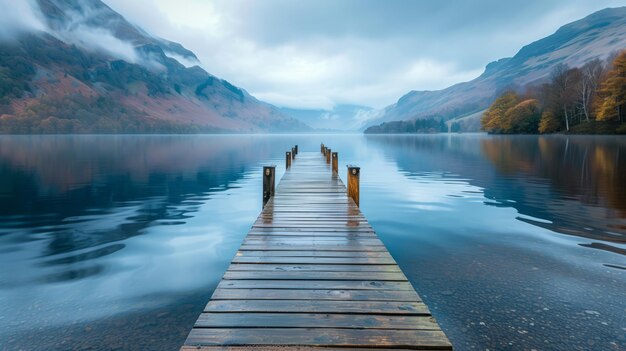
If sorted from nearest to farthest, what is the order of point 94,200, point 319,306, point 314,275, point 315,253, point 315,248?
point 319,306
point 314,275
point 315,253
point 315,248
point 94,200

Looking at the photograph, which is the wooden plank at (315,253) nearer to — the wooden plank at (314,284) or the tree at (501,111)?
the wooden plank at (314,284)

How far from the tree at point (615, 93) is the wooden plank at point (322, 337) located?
95.1 m

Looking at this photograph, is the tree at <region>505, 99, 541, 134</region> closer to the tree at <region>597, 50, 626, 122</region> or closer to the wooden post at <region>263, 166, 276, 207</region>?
the tree at <region>597, 50, 626, 122</region>

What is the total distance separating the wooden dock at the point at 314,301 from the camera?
383cm

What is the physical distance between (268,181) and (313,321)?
9852 mm

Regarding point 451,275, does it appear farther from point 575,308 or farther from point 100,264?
point 100,264

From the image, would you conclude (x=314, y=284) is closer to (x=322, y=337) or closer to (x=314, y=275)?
(x=314, y=275)

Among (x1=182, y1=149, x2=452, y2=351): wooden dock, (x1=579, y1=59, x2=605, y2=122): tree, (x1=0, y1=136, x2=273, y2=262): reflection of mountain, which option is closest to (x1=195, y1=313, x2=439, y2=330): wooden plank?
(x1=182, y1=149, x2=452, y2=351): wooden dock

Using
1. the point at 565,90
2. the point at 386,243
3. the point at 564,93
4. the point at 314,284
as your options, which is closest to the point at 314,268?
the point at 314,284

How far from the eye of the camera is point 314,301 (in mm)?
4727

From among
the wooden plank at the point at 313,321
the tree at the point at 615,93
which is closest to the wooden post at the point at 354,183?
the wooden plank at the point at 313,321

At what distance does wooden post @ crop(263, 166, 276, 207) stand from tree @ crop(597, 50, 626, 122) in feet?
294

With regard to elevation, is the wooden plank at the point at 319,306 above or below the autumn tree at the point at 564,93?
below

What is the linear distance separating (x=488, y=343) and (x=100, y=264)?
8.75 m
